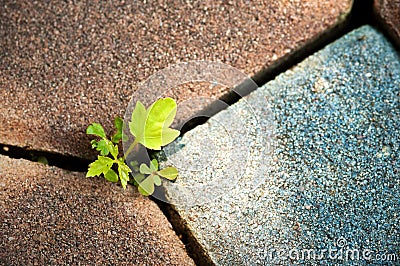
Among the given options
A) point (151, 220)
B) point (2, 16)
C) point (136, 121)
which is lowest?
point (151, 220)

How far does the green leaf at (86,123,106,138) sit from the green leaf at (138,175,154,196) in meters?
0.15

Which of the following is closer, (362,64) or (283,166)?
(283,166)

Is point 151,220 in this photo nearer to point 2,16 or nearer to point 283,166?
point 283,166

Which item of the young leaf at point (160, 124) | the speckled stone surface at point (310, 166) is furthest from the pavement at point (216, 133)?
the young leaf at point (160, 124)

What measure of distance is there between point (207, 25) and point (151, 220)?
546 millimetres

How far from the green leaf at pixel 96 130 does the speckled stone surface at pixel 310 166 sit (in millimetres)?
184

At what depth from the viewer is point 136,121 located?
130cm

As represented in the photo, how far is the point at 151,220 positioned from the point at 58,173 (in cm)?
26

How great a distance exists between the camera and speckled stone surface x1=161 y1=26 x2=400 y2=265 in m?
1.29

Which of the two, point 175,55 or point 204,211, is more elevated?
point 175,55

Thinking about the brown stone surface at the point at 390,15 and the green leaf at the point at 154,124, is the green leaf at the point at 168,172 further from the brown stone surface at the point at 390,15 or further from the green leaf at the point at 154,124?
the brown stone surface at the point at 390,15

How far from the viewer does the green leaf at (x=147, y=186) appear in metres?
1.34

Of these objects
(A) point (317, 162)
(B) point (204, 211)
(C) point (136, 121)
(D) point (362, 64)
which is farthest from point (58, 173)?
(D) point (362, 64)

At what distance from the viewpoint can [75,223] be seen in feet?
4.20
